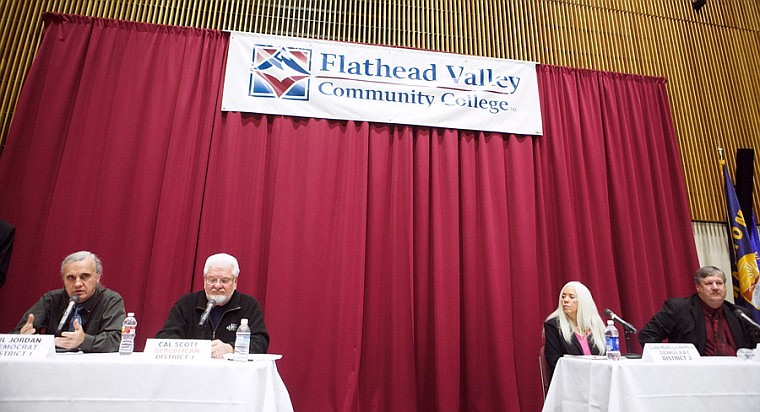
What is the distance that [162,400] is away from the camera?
1926mm

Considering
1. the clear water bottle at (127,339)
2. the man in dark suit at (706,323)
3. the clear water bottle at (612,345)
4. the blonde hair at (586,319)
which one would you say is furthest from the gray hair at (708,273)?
the clear water bottle at (127,339)

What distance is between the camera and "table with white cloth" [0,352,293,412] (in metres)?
1.88

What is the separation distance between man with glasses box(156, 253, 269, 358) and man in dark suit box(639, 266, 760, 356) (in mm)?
2857

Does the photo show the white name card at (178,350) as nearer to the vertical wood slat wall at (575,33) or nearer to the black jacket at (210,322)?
the black jacket at (210,322)

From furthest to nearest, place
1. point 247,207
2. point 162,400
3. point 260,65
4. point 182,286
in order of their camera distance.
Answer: point 260,65
point 247,207
point 182,286
point 162,400

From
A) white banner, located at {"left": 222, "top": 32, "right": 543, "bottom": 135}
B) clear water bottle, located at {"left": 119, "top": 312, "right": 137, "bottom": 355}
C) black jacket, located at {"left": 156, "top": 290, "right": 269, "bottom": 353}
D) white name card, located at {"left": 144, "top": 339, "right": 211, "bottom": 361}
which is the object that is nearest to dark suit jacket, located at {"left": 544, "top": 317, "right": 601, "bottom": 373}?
black jacket, located at {"left": 156, "top": 290, "right": 269, "bottom": 353}

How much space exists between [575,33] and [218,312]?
5100 mm

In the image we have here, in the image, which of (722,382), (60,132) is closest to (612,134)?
(722,382)

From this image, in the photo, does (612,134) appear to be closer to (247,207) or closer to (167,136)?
(247,207)

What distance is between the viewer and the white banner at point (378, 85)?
455cm

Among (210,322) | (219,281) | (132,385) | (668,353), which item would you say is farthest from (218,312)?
(668,353)

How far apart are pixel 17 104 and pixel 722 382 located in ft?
19.0

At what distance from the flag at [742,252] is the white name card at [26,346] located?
5649 mm

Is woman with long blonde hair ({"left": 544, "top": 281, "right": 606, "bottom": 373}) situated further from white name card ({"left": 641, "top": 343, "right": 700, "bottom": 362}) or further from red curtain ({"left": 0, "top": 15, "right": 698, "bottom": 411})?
red curtain ({"left": 0, "top": 15, "right": 698, "bottom": 411})
